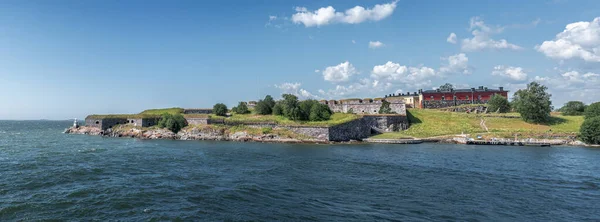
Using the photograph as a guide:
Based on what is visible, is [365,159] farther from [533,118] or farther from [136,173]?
[533,118]

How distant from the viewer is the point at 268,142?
46.6m

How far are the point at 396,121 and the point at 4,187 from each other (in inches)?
2001

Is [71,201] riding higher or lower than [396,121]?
lower

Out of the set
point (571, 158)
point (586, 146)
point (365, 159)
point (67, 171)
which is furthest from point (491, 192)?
point (586, 146)

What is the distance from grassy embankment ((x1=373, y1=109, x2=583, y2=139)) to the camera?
48.8m

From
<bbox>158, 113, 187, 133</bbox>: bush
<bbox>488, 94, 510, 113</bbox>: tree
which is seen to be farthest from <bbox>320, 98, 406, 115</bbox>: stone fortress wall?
<bbox>158, 113, 187, 133</bbox>: bush

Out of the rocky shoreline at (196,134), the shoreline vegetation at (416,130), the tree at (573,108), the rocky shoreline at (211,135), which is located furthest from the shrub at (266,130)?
the tree at (573,108)

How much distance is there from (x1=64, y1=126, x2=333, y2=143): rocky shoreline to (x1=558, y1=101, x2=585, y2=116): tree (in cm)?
6453

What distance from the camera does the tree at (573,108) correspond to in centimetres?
7050

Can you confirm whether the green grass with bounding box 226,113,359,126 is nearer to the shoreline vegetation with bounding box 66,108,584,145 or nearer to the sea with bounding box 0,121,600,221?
the shoreline vegetation with bounding box 66,108,584,145

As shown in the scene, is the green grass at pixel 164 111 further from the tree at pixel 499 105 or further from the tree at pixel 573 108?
the tree at pixel 573 108

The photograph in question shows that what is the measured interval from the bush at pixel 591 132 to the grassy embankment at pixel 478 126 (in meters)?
2.84

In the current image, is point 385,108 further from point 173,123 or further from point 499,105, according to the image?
point 173,123

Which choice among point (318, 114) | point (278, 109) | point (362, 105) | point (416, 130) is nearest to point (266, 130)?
point (278, 109)
